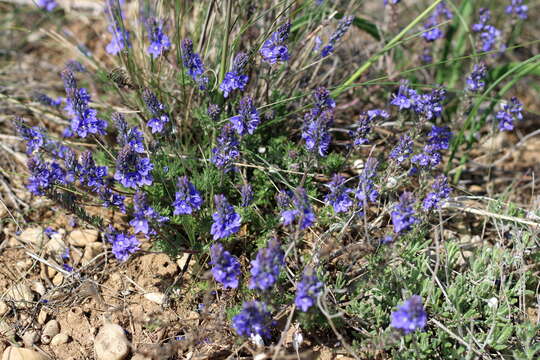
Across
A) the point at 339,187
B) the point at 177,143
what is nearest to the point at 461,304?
the point at 339,187

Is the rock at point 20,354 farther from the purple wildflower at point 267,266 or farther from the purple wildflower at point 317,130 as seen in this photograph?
the purple wildflower at point 317,130

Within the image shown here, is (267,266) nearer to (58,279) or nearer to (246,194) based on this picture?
(246,194)

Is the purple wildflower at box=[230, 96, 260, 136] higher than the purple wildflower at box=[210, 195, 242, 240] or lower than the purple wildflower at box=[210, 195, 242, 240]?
higher

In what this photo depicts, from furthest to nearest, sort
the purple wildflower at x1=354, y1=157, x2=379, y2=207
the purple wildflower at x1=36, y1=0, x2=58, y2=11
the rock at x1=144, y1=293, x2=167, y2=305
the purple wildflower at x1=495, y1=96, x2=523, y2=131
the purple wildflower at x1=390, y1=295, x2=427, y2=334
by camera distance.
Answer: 1. the purple wildflower at x1=36, y1=0, x2=58, y2=11
2. the purple wildflower at x1=495, y1=96, x2=523, y2=131
3. the rock at x1=144, y1=293, x2=167, y2=305
4. the purple wildflower at x1=354, y1=157, x2=379, y2=207
5. the purple wildflower at x1=390, y1=295, x2=427, y2=334

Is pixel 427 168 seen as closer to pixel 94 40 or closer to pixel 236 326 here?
pixel 236 326

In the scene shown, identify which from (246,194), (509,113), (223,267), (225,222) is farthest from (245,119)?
(509,113)

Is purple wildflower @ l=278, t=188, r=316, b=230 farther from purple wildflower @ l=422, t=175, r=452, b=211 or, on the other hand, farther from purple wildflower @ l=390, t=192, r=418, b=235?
purple wildflower @ l=422, t=175, r=452, b=211

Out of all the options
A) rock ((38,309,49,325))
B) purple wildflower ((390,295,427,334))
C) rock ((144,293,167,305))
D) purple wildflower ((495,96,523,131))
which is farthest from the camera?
purple wildflower ((495,96,523,131))

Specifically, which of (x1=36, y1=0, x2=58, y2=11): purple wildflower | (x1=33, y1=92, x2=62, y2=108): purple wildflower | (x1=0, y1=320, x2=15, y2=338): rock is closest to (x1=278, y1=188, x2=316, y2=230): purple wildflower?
(x1=0, y1=320, x2=15, y2=338): rock
